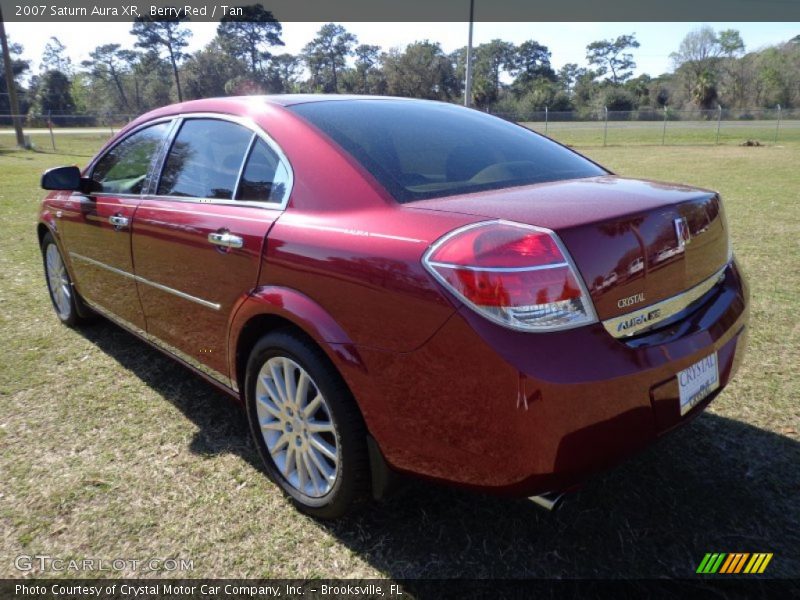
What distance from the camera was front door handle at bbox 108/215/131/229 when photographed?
3143 mm

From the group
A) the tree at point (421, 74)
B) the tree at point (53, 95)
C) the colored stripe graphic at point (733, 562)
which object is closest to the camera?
the colored stripe graphic at point (733, 562)

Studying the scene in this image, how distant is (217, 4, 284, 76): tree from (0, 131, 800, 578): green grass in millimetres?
78887

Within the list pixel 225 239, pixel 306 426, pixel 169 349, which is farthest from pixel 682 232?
pixel 169 349

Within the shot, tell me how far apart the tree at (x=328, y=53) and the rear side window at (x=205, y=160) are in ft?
287

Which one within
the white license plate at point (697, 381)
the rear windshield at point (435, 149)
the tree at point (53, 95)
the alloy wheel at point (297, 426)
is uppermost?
the tree at point (53, 95)

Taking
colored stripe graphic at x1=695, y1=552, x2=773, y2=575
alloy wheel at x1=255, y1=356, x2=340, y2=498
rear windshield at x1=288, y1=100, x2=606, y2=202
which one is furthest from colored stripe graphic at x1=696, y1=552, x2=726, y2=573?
rear windshield at x1=288, y1=100, x2=606, y2=202

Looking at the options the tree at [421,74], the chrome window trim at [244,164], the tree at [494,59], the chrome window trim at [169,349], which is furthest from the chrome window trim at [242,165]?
the tree at [494,59]

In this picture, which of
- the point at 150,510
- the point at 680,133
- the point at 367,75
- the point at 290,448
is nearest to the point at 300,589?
the point at 290,448

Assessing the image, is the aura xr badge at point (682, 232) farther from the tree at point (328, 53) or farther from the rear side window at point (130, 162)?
the tree at point (328, 53)

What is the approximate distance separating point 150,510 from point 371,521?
899 mm

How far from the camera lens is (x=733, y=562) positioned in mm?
2018

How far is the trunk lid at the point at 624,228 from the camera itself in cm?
168

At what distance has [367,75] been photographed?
244 ft

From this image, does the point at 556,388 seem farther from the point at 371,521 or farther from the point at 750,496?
the point at 750,496
